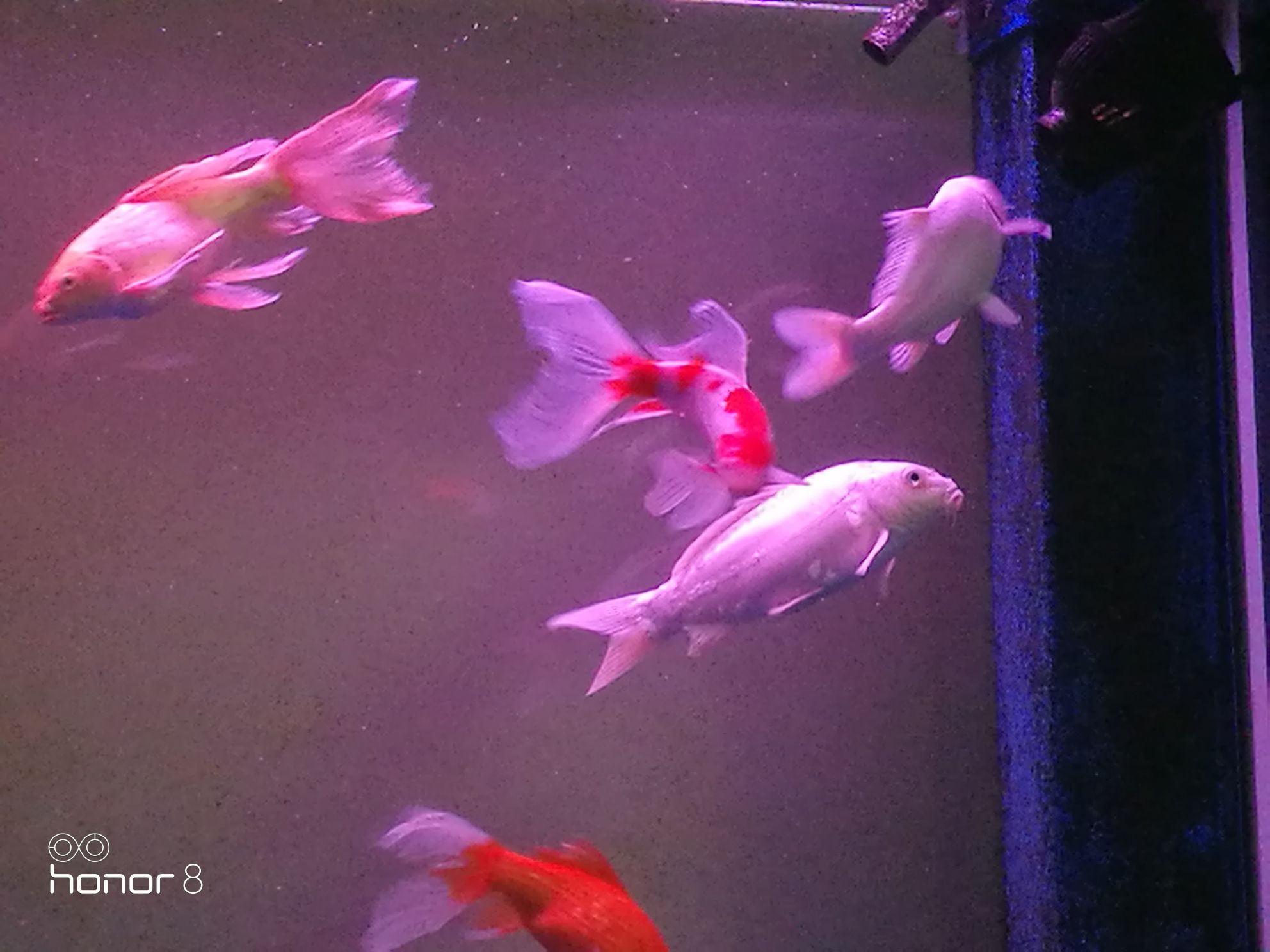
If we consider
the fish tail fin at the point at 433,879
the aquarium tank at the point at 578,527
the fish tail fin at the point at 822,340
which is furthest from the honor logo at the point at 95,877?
the fish tail fin at the point at 822,340

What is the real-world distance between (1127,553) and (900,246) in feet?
2.31

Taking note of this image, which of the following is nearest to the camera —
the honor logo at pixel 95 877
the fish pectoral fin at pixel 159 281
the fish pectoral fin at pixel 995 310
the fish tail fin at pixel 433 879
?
the fish pectoral fin at pixel 159 281

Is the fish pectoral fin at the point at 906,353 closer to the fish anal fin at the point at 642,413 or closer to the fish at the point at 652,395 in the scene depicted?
the fish at the point at 652,395

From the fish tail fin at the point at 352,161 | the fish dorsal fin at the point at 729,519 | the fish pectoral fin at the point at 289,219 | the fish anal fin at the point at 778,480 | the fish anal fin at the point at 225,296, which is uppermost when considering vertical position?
the fish tail fin at the point at 352,161

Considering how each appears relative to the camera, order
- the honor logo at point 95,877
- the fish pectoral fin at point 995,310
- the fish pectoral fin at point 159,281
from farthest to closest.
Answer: the honor logo at point 95,877
the fish pectoral fin at point 995,310
the fish pectoral fin at point 159,281

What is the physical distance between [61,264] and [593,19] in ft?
3.32

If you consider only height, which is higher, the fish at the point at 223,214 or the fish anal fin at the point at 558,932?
the fish at the point at 223,214

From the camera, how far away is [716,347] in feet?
5.17

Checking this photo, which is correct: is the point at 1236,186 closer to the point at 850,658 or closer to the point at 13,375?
the point at 850,658

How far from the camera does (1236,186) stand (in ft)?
6.02

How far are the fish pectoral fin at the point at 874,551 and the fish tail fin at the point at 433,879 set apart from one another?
0.65 m

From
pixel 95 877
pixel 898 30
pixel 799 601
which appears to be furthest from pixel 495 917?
pixel 898 30

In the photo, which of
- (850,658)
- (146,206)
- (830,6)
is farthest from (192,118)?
(850,658)

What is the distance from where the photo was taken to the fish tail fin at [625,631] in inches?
60.4
